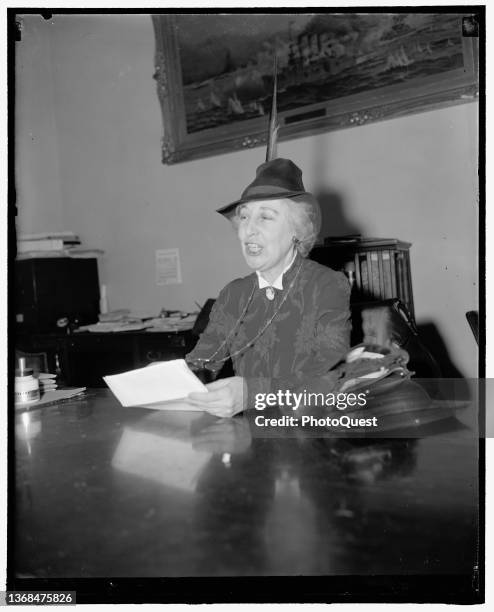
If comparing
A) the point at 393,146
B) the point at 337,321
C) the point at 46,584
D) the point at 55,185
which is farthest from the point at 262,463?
the point at 55,185

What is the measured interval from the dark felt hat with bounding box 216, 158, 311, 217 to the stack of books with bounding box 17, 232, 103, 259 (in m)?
1.61

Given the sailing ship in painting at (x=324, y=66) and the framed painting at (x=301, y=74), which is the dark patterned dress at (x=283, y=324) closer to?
the framed painting at (x=301, y=74)

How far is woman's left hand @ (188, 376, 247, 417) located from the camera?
105cm

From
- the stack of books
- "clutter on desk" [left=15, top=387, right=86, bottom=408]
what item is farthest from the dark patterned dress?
the stack of books

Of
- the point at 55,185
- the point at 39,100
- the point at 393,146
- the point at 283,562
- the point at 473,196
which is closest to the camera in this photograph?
the point at 283,562

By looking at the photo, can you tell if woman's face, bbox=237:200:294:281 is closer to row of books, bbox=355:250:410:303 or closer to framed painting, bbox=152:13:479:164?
row of books, bbox=355:250:410:303

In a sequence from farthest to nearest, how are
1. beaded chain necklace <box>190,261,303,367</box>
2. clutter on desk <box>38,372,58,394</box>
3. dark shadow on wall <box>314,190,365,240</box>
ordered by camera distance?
dark shadow on wall <box>314,190,365,240</box> < beaded chain necklace <box>190,261,303,367</box> < clutter on desk <box>38,372,58,394</box>

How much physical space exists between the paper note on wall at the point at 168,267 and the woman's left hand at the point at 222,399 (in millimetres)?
1972

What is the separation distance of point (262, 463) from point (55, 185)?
108 inches

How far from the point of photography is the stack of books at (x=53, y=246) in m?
2.77

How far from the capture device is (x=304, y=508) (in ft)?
2.30

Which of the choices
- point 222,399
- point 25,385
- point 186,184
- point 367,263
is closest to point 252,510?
point 222,399

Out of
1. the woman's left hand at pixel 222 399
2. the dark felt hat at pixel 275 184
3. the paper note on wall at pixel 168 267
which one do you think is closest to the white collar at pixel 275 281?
the dark felt hat at pixel 275 184

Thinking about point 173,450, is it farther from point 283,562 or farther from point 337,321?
point 337,321
